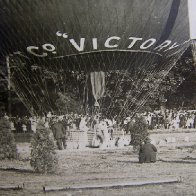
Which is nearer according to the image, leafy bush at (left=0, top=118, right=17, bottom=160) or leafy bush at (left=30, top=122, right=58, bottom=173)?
leafy bush at (left=30, top=122, right=58, bottom=173)

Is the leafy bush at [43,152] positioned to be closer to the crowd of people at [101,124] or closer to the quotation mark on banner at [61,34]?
the crowd of people at [101,124]

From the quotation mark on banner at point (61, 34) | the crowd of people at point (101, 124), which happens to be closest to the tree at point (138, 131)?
the crowd of people at point (101, 124)

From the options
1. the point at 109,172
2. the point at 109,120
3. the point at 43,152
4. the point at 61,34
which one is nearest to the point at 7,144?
the point at 43,152

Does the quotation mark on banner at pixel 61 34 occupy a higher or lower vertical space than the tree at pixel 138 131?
higher

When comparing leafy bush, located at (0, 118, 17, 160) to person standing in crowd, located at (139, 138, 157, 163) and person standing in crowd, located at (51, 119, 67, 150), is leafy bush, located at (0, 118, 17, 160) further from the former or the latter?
person standing in crowd, located at (139, 138, 157, 163)

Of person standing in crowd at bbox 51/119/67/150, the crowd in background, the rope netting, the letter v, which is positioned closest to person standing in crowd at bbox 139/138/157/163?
the crowd in background

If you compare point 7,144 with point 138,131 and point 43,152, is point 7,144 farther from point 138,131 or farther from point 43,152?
point 138,131
